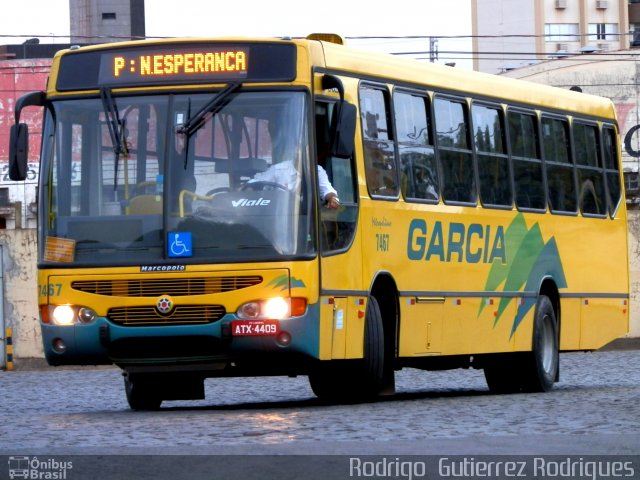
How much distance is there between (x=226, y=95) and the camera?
14633 mm

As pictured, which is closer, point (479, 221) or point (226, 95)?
point (226, 95)

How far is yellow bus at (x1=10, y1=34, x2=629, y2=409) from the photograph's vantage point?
14281mm

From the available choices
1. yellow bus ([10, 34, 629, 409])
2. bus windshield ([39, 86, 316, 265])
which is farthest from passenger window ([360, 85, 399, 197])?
bus windshield ([39, 86, 316, 265])

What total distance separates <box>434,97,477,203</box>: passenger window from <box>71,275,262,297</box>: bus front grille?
3533 millimetres

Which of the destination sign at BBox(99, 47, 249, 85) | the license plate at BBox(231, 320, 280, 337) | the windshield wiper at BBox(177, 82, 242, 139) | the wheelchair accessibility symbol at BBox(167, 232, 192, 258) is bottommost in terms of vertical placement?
the license plate at BBox(231, 320, 280, 337)

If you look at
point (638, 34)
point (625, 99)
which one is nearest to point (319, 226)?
point (625, 99)

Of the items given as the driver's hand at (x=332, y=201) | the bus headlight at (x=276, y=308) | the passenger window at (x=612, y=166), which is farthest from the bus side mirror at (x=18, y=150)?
the passenger window at (x=612, y=166)

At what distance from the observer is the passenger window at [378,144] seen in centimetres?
1566

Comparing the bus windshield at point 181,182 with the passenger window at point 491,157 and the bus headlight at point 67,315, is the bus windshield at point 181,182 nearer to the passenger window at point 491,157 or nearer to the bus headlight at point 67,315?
the bus headlight at point 67,315

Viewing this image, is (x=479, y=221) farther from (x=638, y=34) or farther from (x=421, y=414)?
(x=638, y=34)

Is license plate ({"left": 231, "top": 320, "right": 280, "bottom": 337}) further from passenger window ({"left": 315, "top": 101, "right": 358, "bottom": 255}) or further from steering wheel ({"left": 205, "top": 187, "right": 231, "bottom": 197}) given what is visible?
steering wheel ({"left": 205, "top": 187, "right": 231, "bottom": 197})

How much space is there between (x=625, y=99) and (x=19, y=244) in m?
41.3

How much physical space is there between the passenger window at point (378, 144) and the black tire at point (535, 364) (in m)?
3.70

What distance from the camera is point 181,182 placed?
1445 centimetres
